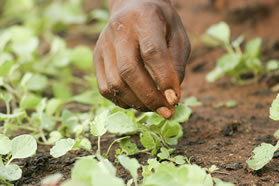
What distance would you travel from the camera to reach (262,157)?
45.9 inches

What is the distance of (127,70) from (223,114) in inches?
31.8

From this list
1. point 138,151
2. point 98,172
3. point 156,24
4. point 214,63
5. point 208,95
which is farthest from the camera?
point 214,63

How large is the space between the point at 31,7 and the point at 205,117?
8.69ft

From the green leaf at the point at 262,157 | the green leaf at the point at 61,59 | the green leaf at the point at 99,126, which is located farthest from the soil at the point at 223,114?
the green leaf at the point at 61,59

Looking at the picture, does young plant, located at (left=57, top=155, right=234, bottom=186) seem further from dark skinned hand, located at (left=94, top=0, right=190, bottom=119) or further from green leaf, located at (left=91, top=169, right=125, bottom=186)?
dark skinned hand, located at (left=94, top=0, right=190, bottom=119)

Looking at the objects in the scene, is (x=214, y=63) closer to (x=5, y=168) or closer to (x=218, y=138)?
(x=218, y=138)

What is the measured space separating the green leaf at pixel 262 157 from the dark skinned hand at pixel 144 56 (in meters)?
0.28

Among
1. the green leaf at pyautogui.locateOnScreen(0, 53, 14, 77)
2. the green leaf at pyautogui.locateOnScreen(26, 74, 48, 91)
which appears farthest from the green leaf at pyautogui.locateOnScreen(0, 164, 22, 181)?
the green leaf at pyautogui.locateOnScreen(26, 74, 48, 91)

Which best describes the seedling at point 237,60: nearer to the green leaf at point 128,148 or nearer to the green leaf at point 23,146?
the green leaf at point 128,148

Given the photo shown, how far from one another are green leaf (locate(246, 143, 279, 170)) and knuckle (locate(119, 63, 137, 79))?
423 millimetres

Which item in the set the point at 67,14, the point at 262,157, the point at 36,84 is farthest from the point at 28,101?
the point at 67,14

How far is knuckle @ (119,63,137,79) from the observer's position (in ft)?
3.95

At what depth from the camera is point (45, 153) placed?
4.81 ft

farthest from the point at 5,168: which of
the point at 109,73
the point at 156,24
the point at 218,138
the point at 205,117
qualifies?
the point at 205,117
